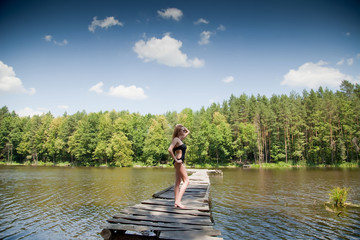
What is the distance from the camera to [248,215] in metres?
10.9

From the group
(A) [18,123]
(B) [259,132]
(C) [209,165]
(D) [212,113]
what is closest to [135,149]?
(C) [209,165]

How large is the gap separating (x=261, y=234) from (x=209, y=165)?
167 feet

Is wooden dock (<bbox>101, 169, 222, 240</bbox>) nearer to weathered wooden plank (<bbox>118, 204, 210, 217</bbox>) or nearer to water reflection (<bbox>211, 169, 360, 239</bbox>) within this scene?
weathered wooden plank (<bbox>118, 204, 210, 217</bbox>)

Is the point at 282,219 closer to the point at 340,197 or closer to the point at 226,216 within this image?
the point at 226,216

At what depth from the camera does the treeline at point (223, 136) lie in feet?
175

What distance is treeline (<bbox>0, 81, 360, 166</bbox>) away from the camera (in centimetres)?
5322

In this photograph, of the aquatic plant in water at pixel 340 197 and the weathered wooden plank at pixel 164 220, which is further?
the aquatic plant in water at pixel 340 197

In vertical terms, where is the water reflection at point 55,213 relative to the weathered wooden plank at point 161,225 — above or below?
below

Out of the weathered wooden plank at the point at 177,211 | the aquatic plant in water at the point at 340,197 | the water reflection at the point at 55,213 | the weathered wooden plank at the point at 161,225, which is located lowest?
the water reflection at the point at 55,213

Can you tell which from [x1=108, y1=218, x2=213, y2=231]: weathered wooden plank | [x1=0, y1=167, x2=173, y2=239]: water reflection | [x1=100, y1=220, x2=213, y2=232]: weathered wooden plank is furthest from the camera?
[x1=0, y1=167, x2=173, y2=239]: water reflection

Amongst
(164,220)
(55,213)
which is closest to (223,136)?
(55,213)

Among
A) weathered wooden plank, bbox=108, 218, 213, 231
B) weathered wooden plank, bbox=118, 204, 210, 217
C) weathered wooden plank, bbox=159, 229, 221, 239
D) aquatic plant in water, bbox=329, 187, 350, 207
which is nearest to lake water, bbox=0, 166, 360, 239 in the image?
aquatic plant in water, bbox=329, 187, 350, 207

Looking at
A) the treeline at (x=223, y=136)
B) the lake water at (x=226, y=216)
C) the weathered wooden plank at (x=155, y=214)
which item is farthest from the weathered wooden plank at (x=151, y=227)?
the treeline at (x=223, y=136)

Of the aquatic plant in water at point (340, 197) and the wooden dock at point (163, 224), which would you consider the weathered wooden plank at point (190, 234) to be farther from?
the aquatic plant in water at point (340, 197)
